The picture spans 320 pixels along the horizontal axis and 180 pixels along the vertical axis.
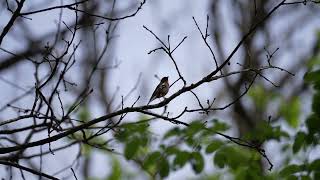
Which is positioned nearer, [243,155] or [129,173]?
[243,155]

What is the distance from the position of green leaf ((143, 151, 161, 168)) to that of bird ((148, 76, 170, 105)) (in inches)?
16.8

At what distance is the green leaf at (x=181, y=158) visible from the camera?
3.38 m

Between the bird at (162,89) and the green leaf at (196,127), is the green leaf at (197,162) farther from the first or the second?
the bird at (162,89)

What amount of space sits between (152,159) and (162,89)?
0.52m

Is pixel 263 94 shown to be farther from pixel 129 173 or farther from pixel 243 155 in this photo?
pixel 243 155

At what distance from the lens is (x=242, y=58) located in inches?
403

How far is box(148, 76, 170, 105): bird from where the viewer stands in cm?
320

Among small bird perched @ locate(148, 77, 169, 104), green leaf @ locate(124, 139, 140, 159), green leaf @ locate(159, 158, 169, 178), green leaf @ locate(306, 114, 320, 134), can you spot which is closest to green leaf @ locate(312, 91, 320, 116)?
green leaf @ locate(306, 114, 320, 134)

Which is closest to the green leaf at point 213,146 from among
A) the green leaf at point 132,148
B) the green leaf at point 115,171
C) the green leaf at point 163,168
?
the green leaf at point 163,168

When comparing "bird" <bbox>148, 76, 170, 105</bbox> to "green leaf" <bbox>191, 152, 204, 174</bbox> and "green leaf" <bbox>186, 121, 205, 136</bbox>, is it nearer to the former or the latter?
"green leaf" <bbox>186, 121, 205, 136</bbox>

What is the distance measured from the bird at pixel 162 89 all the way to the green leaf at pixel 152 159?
16.8 inches

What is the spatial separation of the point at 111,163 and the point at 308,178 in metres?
5.74

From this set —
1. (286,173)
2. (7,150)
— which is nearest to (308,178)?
(286,173)

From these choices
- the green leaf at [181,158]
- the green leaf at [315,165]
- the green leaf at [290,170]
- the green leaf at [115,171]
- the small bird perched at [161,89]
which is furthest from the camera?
the green leaf at [115,171]
